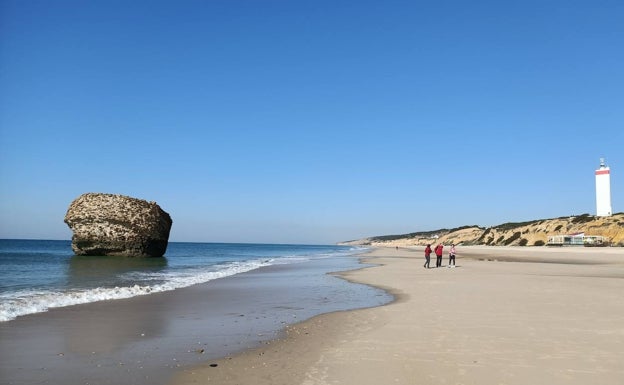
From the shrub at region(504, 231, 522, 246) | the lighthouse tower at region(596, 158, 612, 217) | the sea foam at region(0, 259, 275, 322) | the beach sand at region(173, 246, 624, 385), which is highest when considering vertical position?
the lighthouse tower at region(596, 158, 612, 217)

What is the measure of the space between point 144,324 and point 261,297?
624 centimetres

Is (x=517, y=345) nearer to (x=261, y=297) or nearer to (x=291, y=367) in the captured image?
(x=291, y=367)

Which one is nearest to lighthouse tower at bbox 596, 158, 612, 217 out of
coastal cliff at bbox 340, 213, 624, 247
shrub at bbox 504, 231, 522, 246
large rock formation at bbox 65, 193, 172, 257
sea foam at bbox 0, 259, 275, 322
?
coastal cliff at bbox 340, 213, 624, 247

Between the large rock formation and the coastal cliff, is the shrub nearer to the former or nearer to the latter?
the coastal cliff

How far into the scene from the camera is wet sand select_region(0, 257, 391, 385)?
7.04 metres

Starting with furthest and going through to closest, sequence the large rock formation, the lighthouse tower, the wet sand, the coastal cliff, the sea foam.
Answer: the lighthouse tower < the coastal cliff < the large rock formation < the sea foam < the wet sand

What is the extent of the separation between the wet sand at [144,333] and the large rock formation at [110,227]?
44.3 metres

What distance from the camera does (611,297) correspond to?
49.7 ft

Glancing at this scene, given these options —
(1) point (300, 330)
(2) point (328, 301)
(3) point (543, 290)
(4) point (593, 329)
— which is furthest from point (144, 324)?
(3) point (543, 290)

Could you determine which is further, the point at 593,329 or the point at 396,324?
the point at 396,324

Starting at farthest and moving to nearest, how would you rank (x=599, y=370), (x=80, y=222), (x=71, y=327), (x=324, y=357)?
(x=80, y=222), (x=71, y=327), (x=324, y=357), (x=599, y=370)

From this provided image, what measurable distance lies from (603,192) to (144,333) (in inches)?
3711

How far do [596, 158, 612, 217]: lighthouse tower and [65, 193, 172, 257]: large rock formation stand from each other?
78.3 meters

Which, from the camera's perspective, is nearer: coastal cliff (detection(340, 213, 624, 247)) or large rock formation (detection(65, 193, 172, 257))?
large rock formation (detection(65, 193, 172, 257))
